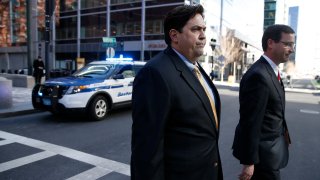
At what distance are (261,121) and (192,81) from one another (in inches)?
40.4

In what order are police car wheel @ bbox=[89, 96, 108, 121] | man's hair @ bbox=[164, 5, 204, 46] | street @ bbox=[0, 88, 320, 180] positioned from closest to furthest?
man's hair @ bbox=[164, 5, 204, 46] → street @ bbox=[0, 88, 320, 180] → police car wheel @ bbox=[89, 96, 108, 121]

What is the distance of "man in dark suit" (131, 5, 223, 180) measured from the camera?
1.84 meters

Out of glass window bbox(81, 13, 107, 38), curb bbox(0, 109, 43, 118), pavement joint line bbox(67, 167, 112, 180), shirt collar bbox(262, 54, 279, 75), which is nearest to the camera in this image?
shirt collar bbox(262, 54, 279, 75)

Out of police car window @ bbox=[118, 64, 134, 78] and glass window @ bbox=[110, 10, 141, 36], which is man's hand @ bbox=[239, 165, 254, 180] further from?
glass window @ bbox=[110, 10, 141, 36]

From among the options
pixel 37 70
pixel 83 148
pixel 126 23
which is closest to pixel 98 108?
pixel 83 148

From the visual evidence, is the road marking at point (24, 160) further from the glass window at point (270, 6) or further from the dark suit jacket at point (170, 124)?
the glass window at point (270, 6)

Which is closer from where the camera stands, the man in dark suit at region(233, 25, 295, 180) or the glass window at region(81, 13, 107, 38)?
the man in dark suit at region(233, 25, 295, 180)

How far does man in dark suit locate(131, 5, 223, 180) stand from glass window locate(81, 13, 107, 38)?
43.0 m

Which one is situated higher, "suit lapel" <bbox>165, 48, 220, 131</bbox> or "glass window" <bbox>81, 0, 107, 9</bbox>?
"glass window" <bbox>81, 0, 107, 9</bbox>

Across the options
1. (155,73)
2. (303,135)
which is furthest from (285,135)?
(303,135)

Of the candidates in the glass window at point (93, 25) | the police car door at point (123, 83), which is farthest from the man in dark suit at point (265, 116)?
the glass window at point (93, 25)

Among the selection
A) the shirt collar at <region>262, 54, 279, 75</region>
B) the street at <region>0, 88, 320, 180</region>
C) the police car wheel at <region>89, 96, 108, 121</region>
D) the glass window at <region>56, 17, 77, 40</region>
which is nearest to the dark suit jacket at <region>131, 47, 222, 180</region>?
the shirt collar at <region>262, 54, 279, 75</region>

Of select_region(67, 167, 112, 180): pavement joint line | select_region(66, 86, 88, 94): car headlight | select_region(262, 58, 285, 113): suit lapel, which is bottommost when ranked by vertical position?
select_region(67, 167, 112, 180): pavement joint line

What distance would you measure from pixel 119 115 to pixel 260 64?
25.0 ft
